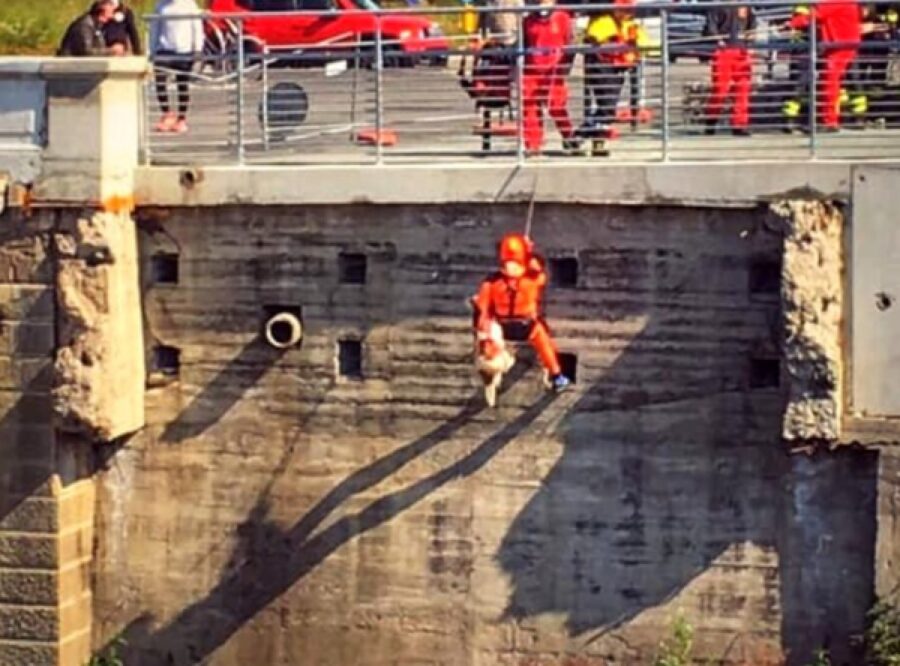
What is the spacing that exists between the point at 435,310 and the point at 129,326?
215 cm

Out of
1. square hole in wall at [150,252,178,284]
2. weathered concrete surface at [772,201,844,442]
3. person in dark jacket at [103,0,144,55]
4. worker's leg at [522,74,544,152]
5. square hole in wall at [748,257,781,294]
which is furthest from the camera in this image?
person in dark jacket at [103,0,144,55]

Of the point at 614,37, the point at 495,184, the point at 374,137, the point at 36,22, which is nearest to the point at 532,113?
the point at 614,37

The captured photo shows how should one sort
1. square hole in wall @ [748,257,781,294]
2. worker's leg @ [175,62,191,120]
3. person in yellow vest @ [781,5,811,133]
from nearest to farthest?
square hole in wall @ [748,257,781,294] < person in yellow vest @ [781,5,811,133] < worker's leg @ [175,62,191,120]

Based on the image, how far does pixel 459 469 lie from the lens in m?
20.6

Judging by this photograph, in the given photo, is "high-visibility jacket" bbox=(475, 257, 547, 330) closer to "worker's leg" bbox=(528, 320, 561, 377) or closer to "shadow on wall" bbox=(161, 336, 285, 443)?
"worker's leg" bbox=(528, 320, 561, 377)

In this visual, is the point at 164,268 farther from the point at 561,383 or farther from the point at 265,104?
the point at 561,383

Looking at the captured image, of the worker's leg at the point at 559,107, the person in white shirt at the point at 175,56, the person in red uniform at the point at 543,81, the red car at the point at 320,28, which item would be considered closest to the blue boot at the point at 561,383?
the person in red uniform at the point at 543,81

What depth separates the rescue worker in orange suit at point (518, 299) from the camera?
20.0m

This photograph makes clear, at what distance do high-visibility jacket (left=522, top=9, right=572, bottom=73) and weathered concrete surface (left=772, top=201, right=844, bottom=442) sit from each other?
2.25 m

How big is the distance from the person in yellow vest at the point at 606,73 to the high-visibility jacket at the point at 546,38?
19 centimetres

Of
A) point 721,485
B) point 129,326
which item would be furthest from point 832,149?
point 129,326

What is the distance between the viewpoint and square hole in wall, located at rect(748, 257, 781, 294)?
65.6 ft

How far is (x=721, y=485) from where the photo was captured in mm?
20172

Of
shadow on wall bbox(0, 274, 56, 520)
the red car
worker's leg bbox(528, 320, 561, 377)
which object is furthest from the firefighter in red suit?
shadow on wall bbox(0, 274, 56, 520)
